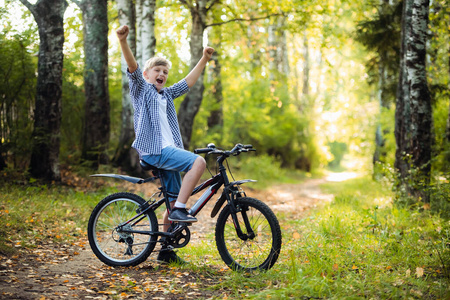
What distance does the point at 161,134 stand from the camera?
4.40 metres

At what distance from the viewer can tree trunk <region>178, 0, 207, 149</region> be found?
11.7 meters

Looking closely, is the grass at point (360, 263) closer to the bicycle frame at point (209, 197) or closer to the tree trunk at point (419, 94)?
the bicycle frame at point (209, 197)

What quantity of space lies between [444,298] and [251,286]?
1600 mm

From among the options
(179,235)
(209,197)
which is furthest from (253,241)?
(179,235)

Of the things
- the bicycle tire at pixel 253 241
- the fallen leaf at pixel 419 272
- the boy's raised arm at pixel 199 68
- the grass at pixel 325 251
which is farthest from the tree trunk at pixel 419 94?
the boy's raised arm at pixel 199 68

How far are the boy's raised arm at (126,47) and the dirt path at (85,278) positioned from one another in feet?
6.92

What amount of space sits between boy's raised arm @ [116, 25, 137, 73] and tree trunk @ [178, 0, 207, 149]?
24.9 feet

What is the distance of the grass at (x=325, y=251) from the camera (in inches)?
142

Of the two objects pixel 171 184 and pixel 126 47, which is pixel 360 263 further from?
pixel 126 47

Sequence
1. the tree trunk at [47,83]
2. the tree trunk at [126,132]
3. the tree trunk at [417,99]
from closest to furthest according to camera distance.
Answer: the tree trunk at [417,99] < the tree trunk at [47,83] < the tree trunk at [126,132]

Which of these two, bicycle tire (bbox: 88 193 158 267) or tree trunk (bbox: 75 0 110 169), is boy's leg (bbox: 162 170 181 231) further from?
tree trunk (bbox: 75 0 110 169)

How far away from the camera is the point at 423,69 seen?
7.35 metres

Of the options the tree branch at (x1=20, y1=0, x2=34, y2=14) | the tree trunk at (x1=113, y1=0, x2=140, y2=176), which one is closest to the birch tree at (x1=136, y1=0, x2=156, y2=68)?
the tree trunk at (x1=113, y1=0, x2=140, y2=176)

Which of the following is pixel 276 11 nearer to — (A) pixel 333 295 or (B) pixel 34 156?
(B) pixel 34 156
